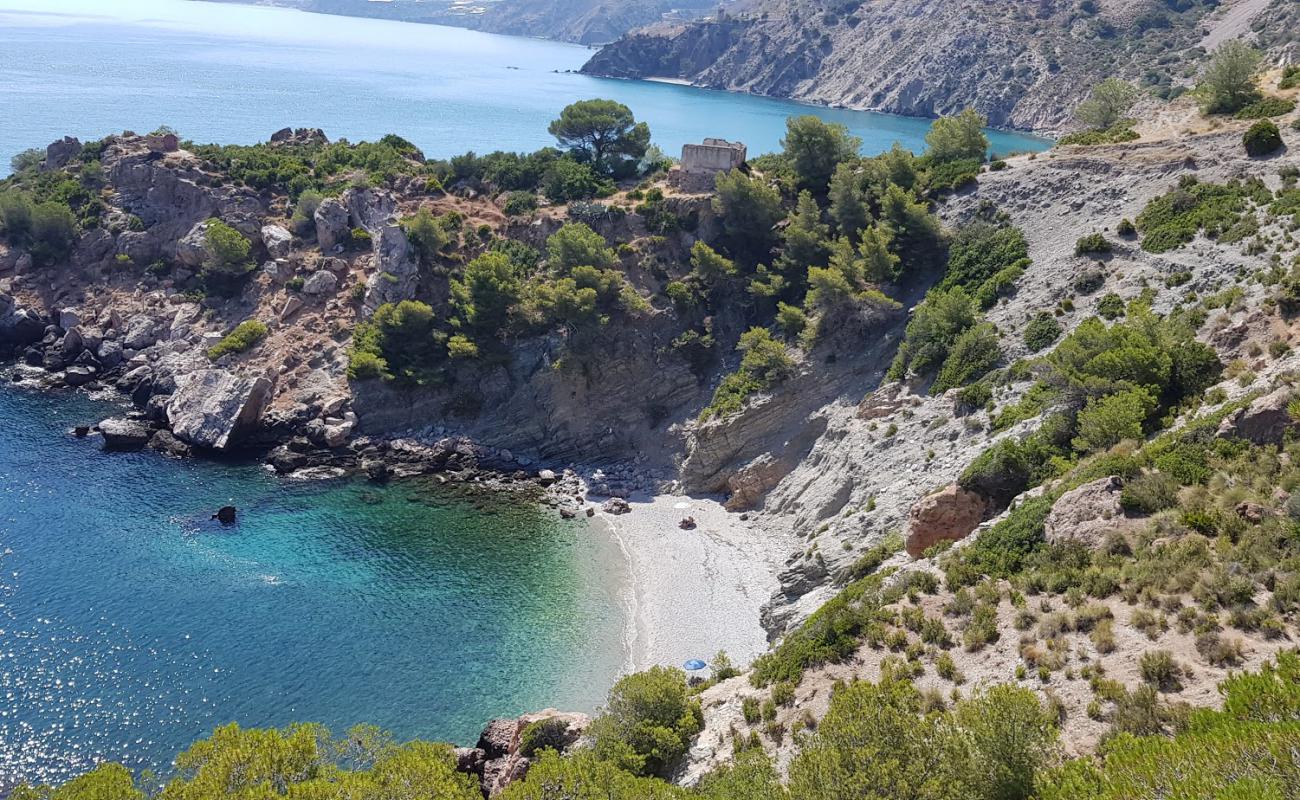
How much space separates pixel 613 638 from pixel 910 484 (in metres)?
17.0

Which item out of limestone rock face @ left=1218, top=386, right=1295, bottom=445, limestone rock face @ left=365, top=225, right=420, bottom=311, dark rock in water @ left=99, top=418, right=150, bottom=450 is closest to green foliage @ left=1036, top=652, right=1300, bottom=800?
limestone rock face @ left=1218, top=386, right=1295, bottom=445

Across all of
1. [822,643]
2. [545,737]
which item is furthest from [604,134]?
[822,643]

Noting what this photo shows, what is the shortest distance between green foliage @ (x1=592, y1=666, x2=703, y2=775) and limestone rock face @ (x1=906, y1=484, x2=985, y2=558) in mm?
12645

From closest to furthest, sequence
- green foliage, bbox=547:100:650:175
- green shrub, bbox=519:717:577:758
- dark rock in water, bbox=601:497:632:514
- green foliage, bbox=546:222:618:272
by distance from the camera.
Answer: green shrub, bbox=519:717:577:758 < dark rock in water, bbox=601:497:632:514 < green foliage, bbox=546:222:618:272 < green foliage, bbox=547:100:650:175

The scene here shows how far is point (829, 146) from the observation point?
6762cm

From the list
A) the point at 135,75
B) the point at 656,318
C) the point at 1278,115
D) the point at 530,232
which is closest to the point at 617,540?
the point at 656,318

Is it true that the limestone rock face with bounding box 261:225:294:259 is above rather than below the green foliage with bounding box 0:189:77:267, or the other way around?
above

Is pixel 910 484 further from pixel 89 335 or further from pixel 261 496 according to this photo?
pixel 89 335

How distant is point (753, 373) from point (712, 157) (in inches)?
918

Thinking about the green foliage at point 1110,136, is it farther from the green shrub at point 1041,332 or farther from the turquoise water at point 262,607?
the turquoise water at point 262,607

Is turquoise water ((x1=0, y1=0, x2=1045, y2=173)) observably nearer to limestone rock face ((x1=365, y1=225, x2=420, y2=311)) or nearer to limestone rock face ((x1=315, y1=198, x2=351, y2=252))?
limestone rock face ((x1=315, y1=198, x2=351, y2=252))

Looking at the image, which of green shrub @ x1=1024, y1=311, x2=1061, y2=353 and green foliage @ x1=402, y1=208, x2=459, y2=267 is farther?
green foliage @ x1=402, y1=208, x2=459, y2=267

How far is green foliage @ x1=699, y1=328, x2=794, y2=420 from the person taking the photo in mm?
54938

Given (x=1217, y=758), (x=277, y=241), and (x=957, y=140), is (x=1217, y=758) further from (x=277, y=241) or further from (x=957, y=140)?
(x=277, y=241)
